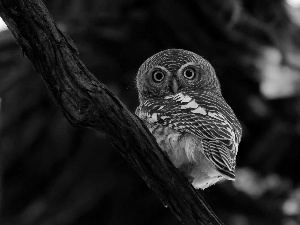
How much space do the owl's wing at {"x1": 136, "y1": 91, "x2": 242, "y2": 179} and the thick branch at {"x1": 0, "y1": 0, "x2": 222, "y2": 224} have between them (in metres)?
0.33

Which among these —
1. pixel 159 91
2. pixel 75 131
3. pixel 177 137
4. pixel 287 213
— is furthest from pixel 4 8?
pixel 287 213

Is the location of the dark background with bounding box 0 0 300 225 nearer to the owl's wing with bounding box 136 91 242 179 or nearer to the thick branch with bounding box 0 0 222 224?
the owl's wing with bounding box 136 91 242 179

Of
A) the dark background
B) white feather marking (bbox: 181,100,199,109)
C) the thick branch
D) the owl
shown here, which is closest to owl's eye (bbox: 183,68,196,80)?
the owl

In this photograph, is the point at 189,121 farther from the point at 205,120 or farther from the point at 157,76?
the point at 157,76

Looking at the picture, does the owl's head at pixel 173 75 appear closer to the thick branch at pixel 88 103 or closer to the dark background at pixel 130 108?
the thick branch at pixel 88 103

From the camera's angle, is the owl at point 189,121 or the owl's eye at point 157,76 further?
the owl's eye at point 157,76

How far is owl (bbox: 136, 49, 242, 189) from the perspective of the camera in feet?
10.9

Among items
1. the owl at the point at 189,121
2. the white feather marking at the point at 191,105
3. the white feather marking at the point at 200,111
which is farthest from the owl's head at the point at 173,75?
the white feather marking at the point at 200,111

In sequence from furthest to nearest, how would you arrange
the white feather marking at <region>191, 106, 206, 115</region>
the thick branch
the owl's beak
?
the owl's beak < the white feather marking at <region>191, 106, 206, 115</region> < the thick branch

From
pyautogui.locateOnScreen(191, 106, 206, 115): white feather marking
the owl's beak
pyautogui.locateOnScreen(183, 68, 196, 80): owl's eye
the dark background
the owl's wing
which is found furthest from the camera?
the dark background

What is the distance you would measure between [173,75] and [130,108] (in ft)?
14.5

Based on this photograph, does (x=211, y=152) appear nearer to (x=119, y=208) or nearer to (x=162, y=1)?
(x=162, y=1)

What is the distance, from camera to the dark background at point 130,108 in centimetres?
823

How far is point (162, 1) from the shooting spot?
27.1ft
